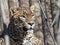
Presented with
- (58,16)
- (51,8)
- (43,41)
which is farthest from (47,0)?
(43,41)

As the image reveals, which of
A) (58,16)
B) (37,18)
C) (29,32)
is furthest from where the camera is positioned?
(37,18)

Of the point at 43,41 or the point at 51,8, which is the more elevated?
the point at 51,8

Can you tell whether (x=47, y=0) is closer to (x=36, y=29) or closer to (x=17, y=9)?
(x=36, y=29)

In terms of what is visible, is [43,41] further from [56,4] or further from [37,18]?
[56,4]

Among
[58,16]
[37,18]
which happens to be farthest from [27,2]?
[58,16]

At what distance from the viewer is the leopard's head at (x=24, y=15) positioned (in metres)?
1.60

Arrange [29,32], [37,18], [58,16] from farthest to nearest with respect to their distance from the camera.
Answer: [37,18] < [58,16] < [29,32]

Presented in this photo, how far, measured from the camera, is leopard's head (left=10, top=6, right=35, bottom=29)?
1603 mm

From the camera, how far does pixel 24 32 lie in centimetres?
Result: 165

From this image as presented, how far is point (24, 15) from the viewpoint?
65.9 inches

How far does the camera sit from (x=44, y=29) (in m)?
2.03

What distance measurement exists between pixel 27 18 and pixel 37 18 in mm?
320

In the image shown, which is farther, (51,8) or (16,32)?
(51,8)

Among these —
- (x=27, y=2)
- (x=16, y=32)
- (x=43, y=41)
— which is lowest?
(x=43, y=41)
